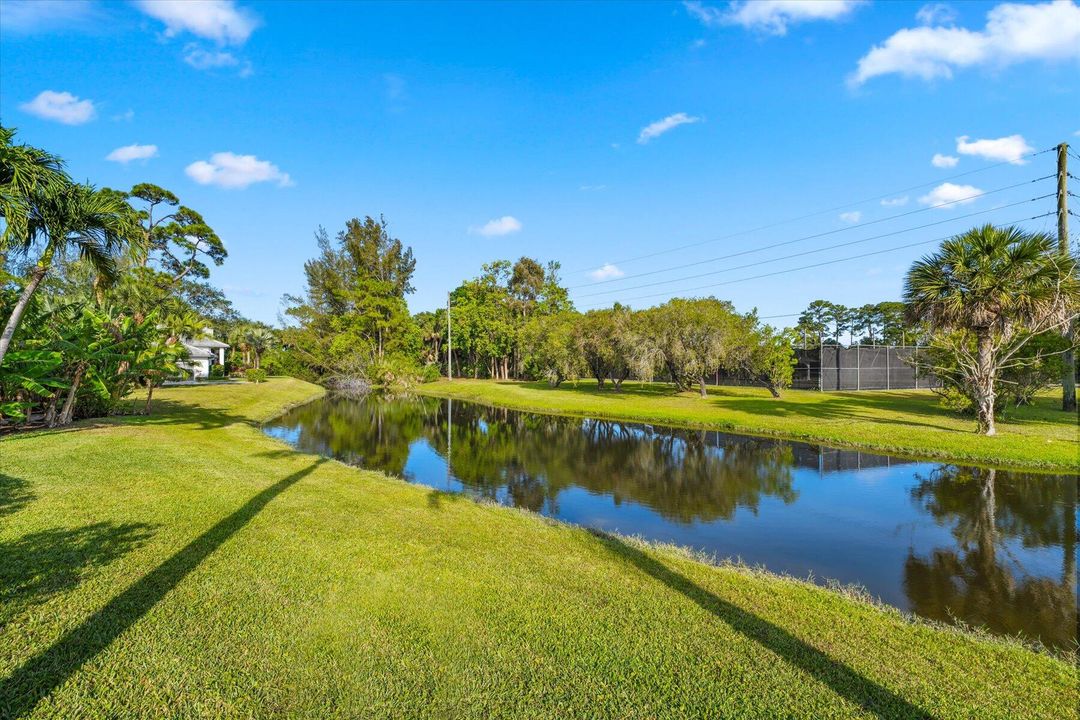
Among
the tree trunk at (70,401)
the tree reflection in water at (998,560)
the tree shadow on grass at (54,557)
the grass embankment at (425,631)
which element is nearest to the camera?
the grass embankment at (425,631)

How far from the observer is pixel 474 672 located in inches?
156

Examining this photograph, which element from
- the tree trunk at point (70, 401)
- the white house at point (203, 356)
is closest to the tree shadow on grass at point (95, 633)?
the tree trunk at point (70, 401)

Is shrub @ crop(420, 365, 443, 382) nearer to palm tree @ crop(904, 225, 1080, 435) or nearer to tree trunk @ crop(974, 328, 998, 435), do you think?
palm tree @ crop(904, 225, 1080, 435)

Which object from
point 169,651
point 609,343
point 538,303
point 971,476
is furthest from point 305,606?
point 538,303

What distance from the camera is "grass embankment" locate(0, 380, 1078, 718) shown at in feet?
12.0

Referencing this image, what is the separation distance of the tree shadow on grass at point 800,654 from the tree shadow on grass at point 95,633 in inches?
213

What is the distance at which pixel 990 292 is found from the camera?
16.8m

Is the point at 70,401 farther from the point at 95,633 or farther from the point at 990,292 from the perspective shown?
the point at 990,292

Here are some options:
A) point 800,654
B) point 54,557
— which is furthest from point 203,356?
point 800,654

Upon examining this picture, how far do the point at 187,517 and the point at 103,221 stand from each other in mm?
5040

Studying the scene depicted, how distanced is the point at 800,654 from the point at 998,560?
6336mm

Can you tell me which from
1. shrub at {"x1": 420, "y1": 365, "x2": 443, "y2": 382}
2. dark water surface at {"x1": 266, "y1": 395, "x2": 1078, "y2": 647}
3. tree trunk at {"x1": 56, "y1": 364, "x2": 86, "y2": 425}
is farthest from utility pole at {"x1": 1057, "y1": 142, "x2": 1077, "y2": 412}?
shrub at {"x1": 420, "y1": 365, "x2": 443, "y2": 382}

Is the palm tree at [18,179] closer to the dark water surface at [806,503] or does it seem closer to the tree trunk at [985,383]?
the dark water surface at [806,503]

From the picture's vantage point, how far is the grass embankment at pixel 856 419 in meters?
15.3
